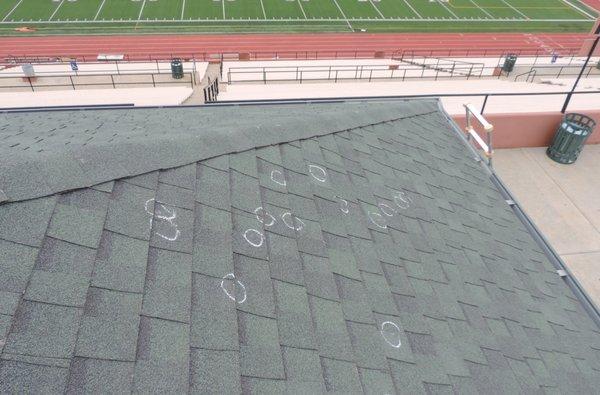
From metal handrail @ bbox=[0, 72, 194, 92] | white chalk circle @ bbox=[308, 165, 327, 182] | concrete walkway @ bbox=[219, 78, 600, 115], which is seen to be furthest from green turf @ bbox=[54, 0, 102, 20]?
white chalk circle @ bbox=[308, 165, 327, 182]

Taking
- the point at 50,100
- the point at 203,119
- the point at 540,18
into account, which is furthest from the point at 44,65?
the point at 540,18

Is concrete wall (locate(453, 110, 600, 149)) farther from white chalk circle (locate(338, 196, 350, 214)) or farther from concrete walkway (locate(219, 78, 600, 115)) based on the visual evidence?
white chalk circle (locate(338, 196, 350, 214))

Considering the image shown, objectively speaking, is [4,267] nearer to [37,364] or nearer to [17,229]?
[17,229]

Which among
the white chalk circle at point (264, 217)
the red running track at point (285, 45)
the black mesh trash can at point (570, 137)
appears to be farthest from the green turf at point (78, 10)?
the white chalk circle at point (264, 217)

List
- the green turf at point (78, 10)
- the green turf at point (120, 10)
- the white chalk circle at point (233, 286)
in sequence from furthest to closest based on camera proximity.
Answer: the green turf at point (120, 10)
the green turf at point (78, 10)
the white chalk circle at point (233, 286)

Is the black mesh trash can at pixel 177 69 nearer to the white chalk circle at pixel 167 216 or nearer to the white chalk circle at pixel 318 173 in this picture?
the white chalk circle at pixel 318 173

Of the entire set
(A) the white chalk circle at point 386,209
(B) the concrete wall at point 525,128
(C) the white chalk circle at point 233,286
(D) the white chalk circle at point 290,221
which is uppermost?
(C) the white chalk circle at point 233,286

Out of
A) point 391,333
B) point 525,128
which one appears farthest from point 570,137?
point 391,333
